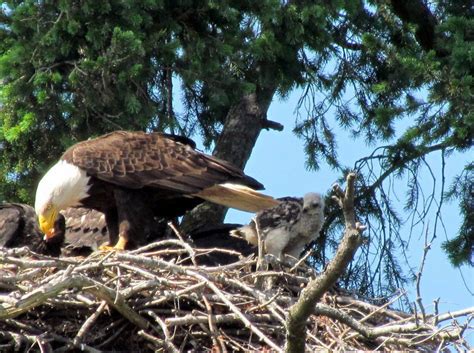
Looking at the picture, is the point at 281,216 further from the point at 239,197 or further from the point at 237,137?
the point at 237,137

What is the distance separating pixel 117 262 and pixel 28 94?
2108 mm

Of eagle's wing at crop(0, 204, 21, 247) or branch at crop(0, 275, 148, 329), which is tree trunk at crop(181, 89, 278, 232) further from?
branch at crop(0, 275, 148, 329)

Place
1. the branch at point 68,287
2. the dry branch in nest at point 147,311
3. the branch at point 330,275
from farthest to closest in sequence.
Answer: the dry branch in nest at point 147,311
the branch at point 68,287
the branch at point 330,275

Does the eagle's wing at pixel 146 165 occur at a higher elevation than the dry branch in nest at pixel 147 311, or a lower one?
higher

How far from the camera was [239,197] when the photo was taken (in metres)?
7.86

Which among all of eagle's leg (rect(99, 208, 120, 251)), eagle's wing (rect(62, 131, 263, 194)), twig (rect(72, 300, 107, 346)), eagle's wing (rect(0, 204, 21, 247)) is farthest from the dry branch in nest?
eagle's leg (rect(99, 208, 120, 251))

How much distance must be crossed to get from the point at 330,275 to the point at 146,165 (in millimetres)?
3248

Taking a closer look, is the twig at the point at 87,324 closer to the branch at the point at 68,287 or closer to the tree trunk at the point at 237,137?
the branch at the point at 68,287

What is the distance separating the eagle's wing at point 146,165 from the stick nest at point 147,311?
123 cm

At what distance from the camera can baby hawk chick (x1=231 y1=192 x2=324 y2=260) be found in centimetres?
743

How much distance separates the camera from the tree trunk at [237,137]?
30.3ft

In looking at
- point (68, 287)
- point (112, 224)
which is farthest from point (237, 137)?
point (68, 287)

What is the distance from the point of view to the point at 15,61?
7.86 m

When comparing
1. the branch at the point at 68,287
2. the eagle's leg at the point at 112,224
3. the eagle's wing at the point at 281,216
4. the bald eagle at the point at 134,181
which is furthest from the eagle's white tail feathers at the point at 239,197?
the branch at the point at 68,287
